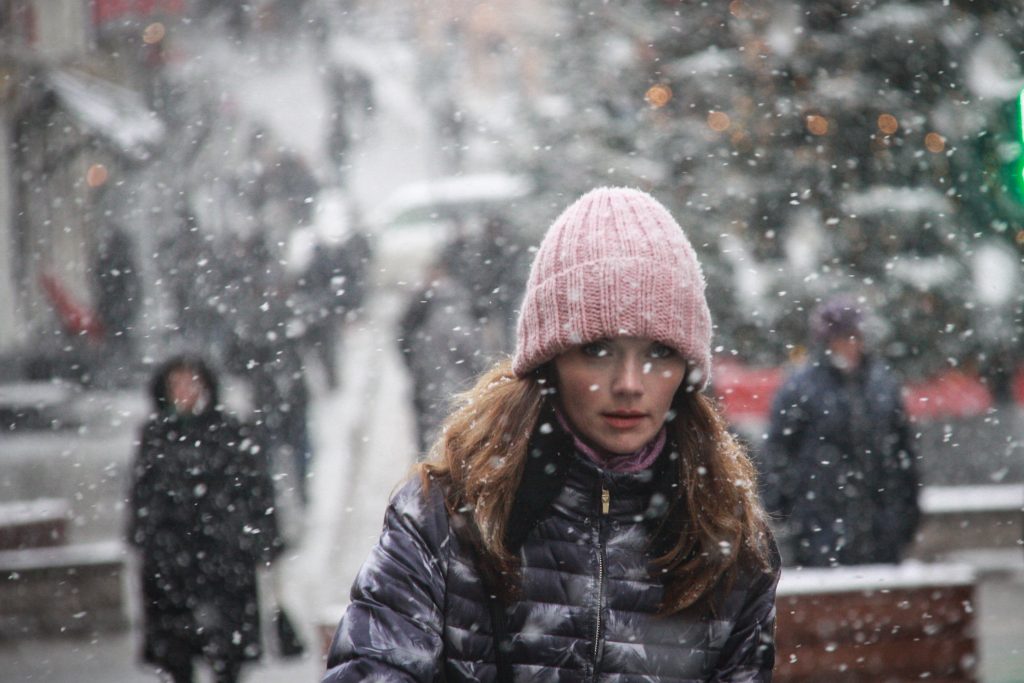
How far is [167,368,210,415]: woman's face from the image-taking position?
5094mm

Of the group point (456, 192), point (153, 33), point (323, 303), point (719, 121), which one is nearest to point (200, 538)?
point (719, 121)

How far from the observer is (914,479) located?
225 inches

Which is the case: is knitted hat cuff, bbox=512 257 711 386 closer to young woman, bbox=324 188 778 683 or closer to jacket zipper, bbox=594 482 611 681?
young woman, bbox=324 188 778 683

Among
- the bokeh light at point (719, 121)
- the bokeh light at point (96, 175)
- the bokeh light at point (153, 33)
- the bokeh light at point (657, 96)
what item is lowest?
the bokeh light at point (719, 121)

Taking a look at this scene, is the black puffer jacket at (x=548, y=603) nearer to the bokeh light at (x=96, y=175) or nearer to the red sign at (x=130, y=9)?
the red sign at (x=130, y=9)

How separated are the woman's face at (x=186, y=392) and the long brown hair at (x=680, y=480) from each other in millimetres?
3094

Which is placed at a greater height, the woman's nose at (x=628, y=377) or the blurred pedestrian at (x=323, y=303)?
the blurred pedestrian at (x=323, y=303)

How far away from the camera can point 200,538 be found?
490 centimetres

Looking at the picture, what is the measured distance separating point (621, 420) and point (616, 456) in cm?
8

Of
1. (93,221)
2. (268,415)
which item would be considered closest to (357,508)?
(268,415)

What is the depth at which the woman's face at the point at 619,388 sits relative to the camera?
199cm

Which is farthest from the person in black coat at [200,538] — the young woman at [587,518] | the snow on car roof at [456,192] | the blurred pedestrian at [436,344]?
the snow on car roof at [456,192]

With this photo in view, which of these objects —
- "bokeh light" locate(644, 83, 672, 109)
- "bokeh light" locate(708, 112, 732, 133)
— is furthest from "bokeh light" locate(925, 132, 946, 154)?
"bokeh light" locate(644, 83, 672, 109)

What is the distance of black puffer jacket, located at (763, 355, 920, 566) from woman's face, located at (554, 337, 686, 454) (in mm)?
3779
